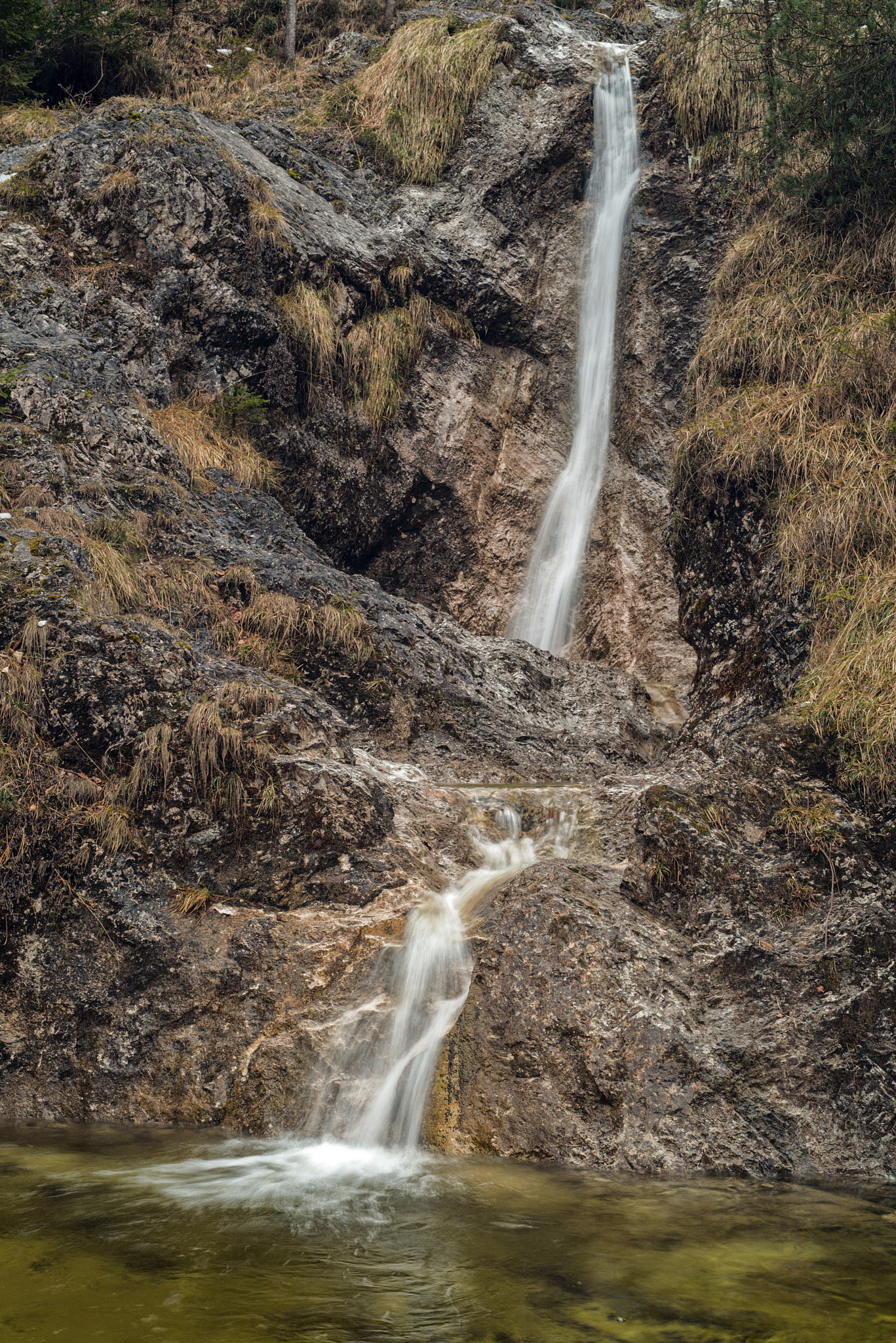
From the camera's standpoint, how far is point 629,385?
1276 centimetres

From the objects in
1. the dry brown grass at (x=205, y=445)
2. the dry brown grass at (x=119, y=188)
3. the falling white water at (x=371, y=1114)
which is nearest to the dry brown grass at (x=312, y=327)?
the dry brown grass at (x=205, y=445)

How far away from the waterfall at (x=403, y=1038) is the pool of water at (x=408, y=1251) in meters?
0.17

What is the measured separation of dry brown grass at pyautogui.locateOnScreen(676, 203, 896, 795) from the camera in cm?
566

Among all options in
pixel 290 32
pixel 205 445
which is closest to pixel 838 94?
pixel 205 445

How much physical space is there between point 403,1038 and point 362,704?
12.3ft

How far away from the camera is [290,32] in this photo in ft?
57.1

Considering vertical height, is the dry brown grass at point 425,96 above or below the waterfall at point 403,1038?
above

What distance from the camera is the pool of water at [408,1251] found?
8.45 feet

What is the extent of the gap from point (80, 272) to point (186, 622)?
4.52 meters

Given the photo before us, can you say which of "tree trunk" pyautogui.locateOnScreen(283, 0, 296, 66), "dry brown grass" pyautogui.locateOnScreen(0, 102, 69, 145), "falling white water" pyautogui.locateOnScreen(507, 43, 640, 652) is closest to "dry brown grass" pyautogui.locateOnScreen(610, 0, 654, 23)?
"falling white water" pyautogui.locateOnScreen(507, 43, 640, 652)

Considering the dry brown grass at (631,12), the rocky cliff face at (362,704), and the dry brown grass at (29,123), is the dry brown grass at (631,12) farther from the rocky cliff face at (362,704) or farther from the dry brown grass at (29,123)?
the dry brown grass at (29,123)

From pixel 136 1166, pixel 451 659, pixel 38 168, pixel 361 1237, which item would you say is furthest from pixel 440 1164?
pixel 38 168

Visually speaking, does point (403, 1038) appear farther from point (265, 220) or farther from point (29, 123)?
point (29, 123)

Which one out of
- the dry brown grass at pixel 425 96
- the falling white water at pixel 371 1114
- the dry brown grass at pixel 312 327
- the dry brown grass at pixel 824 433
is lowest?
the falling white water at pixel 371 1114
